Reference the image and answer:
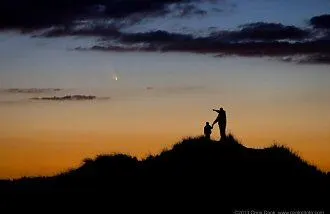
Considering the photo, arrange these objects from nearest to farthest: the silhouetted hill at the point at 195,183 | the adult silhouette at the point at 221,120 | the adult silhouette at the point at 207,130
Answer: the silhouetted hill at the point at 195,183, the adult silhouette at the point at 221,120, the adult silhouette at the point at 207,130

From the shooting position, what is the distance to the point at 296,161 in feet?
146

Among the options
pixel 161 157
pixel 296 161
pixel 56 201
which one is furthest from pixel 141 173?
pixel 296 161

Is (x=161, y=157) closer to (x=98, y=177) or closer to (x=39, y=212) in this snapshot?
(x=98, y=177)

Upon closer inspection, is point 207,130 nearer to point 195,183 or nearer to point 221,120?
point 221,120

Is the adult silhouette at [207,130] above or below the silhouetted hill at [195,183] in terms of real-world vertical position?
above

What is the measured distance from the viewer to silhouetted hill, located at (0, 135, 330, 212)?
4000 centimetres

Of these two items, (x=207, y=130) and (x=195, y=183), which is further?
(x=207, y=130)

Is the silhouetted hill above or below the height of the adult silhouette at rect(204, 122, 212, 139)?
below

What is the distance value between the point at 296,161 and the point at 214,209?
8.03 meters

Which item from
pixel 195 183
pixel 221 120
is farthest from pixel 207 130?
pixel 195 183

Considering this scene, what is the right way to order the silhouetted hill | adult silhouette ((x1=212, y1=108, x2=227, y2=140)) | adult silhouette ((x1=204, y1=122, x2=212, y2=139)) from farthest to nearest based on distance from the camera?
adult silhouette ((x1=204, y1=122, x2=212, y2=139)) → adult silhouette ((x1=212, y1=108, x2=227, y2=140)) → the silhouetted hill

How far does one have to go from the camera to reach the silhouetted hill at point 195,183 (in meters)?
40.0

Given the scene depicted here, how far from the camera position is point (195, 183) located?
4153 centimetres

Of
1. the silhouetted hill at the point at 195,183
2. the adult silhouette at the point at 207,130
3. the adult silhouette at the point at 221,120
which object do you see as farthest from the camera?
the adult silhouette at the point at 207,130
